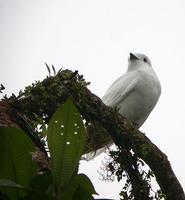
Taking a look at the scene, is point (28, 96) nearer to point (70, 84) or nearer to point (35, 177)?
point (70, 84)

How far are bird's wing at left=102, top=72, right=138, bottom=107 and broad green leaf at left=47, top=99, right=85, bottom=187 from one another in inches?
213

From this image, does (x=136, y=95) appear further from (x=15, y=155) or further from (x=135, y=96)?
(x=15, y=155)

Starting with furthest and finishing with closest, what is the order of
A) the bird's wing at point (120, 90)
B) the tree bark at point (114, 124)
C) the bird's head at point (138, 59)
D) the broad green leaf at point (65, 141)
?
1. the bird's head at point (138, 59)
2. the bird's wing at point (120, 90)
3. the tree bark at point (114, 124)
4. the broad green leaf at point (65, 141)

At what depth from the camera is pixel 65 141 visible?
5.53ft

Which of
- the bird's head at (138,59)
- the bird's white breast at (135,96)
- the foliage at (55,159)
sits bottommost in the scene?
the bird's white breast at (135,96)

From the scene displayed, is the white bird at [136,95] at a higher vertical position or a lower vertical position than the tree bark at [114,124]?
lower

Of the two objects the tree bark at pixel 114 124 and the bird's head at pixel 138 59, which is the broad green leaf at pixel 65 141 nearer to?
the tree bark at pixel 114 124

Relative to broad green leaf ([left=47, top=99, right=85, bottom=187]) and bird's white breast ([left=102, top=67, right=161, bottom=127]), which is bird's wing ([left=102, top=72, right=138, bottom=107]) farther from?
broad green leaf ([left=47, top=99, right=85, bottom=187])

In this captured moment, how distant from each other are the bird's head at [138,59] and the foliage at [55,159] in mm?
7104

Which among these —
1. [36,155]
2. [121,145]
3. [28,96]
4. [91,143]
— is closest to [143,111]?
[91,143]

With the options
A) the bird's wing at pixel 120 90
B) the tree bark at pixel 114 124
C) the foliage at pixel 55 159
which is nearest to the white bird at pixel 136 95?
the bird's wing at pixel 120 90

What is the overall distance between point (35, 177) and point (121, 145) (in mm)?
2280

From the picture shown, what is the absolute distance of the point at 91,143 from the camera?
4.84 m

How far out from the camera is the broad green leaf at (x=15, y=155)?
171 cm
